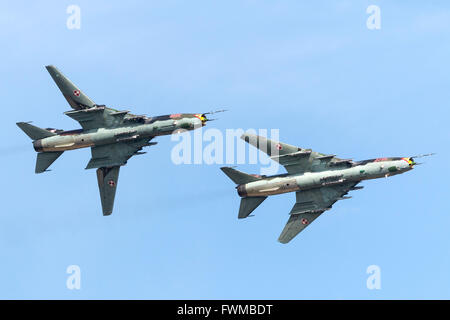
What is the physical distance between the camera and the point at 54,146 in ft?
529

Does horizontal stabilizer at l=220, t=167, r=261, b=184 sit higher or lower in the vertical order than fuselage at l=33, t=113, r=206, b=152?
lower

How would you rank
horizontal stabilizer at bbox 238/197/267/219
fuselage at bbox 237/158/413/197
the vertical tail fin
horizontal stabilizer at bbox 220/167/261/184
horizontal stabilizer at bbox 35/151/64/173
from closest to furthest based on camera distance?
fuselage at bbox 237/158/413/197 → horizontal stabilizer at bbox 220/167/261/184 → horizontal stabilizer at bbox 238/197/267/219 → horizontal stabilizer at bbox 35/151/64/173 → the vertical tail fin

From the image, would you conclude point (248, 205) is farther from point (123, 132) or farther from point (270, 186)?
point (123, 132)

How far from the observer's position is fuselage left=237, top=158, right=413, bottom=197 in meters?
158

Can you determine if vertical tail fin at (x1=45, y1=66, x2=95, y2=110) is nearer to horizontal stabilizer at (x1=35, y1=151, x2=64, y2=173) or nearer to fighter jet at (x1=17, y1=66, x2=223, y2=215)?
fighter jet at (x1=17, y1=66, x2=223, y2=215)

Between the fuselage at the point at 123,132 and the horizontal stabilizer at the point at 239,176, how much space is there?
558 cm

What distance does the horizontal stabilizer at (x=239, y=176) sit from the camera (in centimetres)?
15988

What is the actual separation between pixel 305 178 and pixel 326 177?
2.20 m

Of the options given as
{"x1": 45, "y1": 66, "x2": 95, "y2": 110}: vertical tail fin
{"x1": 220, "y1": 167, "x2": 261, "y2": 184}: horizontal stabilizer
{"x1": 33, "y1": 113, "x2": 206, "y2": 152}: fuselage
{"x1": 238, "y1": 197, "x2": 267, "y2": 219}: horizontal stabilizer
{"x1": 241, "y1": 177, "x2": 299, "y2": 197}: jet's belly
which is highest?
{"x1": 45, "y1": 66, "x2": 95, "y2": 110}: vertical tail fin

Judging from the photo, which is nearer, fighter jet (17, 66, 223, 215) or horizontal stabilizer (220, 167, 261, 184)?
horizontal stabilizer (220, 167, 261, 184)

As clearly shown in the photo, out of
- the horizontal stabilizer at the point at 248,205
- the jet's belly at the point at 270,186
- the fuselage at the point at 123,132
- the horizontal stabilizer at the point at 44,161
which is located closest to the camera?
the jet's belly at the point at 270,186

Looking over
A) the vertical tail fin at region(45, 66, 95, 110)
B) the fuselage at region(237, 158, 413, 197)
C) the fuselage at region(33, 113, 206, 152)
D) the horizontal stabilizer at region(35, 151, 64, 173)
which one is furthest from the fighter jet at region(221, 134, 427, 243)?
the horizontal stabilizer at region(35, 151, 64, 173)

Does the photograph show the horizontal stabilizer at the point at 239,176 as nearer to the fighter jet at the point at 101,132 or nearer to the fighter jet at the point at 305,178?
the fighter jet at the point at 305,178

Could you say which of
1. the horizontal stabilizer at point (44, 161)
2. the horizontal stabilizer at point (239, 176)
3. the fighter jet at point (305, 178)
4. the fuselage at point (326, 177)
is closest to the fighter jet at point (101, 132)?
the horizontal stabilizer at point (44, 161)
